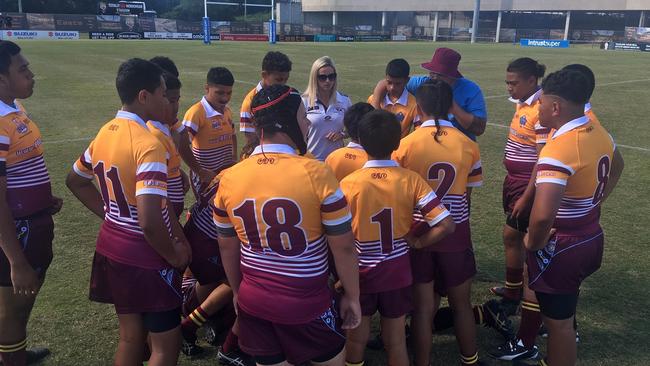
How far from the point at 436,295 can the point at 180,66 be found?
24.8 meters

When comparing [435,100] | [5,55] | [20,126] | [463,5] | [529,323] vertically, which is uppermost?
[463,5]

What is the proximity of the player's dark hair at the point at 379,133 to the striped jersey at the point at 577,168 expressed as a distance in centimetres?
96

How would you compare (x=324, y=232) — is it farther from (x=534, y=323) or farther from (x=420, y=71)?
(x=420, y=71)

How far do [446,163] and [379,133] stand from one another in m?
0.70

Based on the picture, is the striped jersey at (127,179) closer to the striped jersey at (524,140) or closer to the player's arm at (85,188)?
the player's arm at (85,188)

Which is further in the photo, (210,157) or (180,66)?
(180,66)

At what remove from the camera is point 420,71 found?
25266mm

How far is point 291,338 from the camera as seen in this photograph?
8.79 feet

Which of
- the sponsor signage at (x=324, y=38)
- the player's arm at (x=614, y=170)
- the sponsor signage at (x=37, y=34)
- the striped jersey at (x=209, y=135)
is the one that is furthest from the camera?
the sponsor signage at (x=324, y=38)

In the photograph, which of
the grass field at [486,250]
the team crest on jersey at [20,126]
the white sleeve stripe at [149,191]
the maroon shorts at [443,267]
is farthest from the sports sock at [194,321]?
the team crest on jersey at [20,126]

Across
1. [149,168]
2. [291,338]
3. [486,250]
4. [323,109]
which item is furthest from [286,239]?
[486,250]

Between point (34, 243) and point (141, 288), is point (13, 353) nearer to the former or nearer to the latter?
point (34, 243)

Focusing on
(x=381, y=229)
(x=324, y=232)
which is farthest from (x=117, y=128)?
(x=381, y=229)

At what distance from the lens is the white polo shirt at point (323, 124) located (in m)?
5.11
